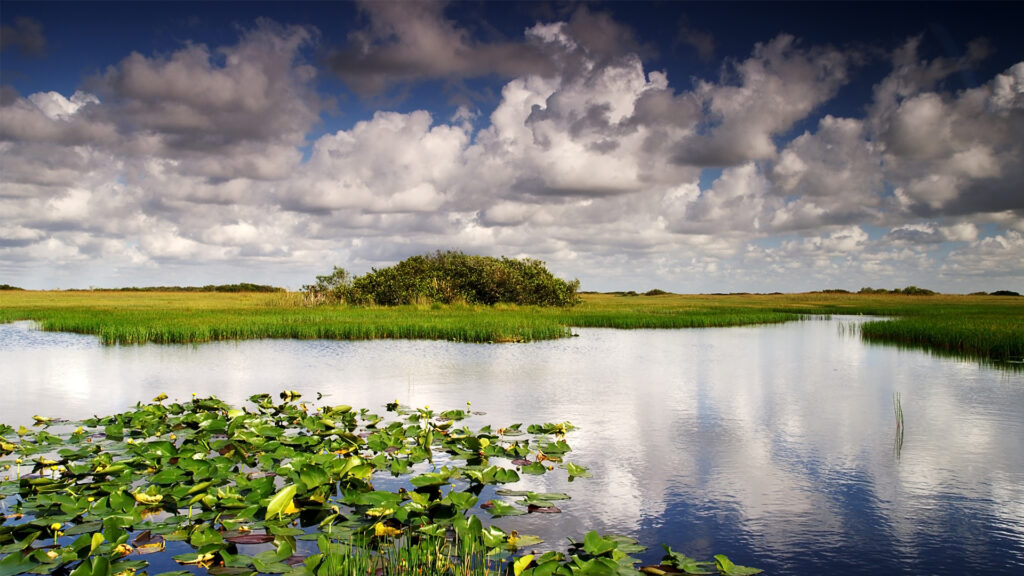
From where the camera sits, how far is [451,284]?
4838 centimetres

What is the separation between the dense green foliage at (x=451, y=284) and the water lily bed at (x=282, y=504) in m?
37.2

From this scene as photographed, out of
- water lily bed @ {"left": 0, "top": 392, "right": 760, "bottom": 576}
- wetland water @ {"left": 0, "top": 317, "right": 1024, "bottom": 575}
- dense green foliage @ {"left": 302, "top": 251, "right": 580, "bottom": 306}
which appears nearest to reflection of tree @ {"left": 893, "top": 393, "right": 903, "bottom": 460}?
wetland water @ {"left": 0, "top": 317, "right": 1024, "bottom": 575}

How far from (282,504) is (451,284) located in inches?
1679

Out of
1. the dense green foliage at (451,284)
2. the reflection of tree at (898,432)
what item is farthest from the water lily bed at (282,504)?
the dense green foliage at (451,284)

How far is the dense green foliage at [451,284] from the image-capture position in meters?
47.2

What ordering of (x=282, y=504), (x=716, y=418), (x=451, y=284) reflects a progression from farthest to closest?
1. (x=451, y=284)
2. (x=716, y=418)
3. (x=282, y=504)

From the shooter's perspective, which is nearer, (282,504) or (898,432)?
(282,504)

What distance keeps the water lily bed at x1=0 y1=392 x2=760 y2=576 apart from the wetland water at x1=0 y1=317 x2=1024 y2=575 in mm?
680

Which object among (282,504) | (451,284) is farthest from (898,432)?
(451,284)

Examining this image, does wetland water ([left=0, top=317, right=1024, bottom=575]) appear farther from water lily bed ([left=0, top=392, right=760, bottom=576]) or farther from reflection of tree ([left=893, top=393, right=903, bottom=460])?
water lily bed ([left=0, top=392, right=760, bottom=576])

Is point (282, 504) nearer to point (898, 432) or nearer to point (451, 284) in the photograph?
point (898, 432)

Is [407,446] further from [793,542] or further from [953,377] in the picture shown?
[953,377]

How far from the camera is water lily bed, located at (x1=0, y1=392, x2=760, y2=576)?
501cm

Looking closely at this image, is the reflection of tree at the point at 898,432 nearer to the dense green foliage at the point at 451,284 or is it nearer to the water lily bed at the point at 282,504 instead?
the water lily bed at the point at 282,504
